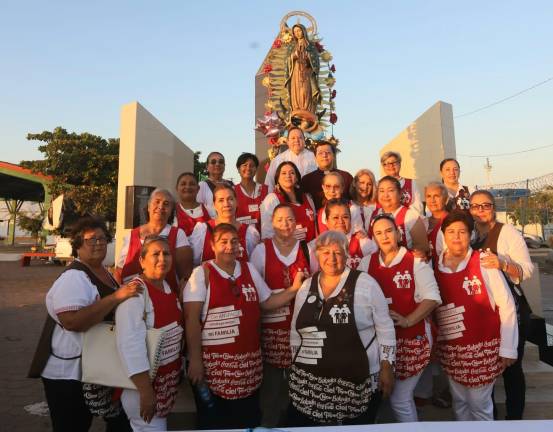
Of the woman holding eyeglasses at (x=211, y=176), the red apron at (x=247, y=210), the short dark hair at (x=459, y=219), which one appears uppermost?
the woman holding eyeglasses at (x=211, y=176)

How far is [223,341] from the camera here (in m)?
2.38

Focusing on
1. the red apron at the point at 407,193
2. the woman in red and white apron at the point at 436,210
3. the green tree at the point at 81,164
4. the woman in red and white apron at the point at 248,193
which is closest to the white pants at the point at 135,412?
the woman in red and white apron at the point at 248,193

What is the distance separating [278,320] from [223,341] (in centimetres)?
46

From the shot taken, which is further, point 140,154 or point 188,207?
point 140,154

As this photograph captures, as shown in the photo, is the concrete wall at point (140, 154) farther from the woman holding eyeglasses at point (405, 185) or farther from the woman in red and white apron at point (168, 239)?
the woman holding eyeglasses at point (405, 185)

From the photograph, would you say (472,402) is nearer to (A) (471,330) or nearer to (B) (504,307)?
(A) (471,330)

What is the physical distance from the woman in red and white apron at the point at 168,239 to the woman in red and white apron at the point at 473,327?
5.91 ft

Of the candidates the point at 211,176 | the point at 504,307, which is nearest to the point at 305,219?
the point at 211,176

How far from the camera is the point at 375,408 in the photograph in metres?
2.33

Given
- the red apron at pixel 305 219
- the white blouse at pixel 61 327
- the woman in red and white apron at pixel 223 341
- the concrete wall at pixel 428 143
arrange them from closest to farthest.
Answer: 1. the white blouse at pixel 61 327
2. the woman in red and white apron at pixel 223 341
3. the red apron at pixel 305 219
4. the concrete wall at pixel 428 143

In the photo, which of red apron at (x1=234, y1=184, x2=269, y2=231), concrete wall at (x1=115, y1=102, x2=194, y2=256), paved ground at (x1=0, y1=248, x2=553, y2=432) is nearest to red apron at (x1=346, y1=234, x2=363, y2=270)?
red apron at (x1=234, y1=184, x2=269, y2=231)

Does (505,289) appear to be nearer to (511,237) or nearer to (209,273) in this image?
(511,237)

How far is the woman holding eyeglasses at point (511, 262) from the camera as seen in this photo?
286 cm

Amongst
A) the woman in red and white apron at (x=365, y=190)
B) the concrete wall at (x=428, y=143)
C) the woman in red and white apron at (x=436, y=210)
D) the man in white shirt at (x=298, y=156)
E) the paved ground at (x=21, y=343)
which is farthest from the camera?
the concrete wall at (x=428, y=143)
